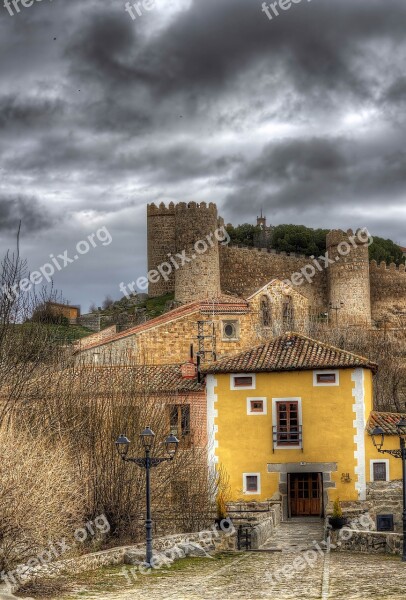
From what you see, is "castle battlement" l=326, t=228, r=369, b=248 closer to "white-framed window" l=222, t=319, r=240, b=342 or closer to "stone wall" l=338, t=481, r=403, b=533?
"white-framed window" l=222, t=319, r=240, b=342

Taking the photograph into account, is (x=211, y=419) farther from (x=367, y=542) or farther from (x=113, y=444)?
(x=367, y=542)

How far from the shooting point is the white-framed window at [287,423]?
32656 millimetres

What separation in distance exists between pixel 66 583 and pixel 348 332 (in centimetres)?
4612

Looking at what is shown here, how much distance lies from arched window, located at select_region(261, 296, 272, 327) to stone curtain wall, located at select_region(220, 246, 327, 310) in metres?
20.7

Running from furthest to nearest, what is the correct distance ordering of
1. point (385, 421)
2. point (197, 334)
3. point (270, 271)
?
point (270, 271) → point (197, 334) → point (385, 421)

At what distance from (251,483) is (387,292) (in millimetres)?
43437

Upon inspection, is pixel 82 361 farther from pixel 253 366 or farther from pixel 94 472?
pixel 94 472

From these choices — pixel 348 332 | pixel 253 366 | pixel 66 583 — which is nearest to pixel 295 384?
pixel 253 366

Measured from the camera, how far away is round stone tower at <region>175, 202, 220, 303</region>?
68.3 metres

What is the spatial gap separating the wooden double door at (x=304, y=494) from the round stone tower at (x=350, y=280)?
37.9 m

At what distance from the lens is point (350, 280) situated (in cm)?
7144

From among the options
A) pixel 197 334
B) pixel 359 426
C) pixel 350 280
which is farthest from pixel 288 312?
pixel 359 426

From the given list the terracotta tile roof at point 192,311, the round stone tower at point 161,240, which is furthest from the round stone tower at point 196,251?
the terracotta tile roof at point 192,311

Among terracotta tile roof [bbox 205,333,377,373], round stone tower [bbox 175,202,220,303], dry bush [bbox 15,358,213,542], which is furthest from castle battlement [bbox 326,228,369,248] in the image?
dry bush [bbox 15,358,213,542]
